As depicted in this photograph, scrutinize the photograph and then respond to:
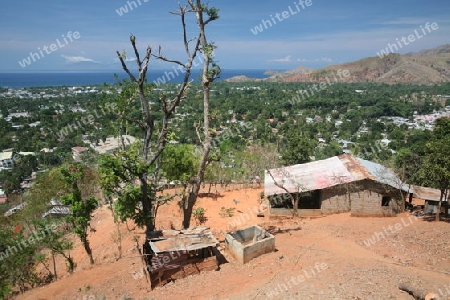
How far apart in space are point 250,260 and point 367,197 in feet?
27.5

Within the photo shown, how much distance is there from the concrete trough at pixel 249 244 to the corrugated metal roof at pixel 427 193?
29.0 ft

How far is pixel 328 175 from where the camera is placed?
16.5 metres

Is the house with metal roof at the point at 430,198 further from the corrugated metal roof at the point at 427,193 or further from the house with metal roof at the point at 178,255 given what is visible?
the house with metal roof at the point at 178,255

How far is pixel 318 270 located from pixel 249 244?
236 centimetres

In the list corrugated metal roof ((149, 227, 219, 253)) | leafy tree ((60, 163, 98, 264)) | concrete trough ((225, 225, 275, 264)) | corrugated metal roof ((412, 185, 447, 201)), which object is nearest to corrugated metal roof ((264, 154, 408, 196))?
corrugated metal roof ((412, 185, 447, 201))

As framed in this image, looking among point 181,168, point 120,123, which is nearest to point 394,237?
point 181,168

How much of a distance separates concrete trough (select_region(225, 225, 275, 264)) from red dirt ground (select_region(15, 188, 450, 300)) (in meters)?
0.26

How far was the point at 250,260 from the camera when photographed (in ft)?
33.2

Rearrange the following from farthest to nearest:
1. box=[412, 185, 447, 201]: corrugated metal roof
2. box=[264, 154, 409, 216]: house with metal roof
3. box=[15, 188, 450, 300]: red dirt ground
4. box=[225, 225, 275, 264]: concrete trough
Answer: box=[264, 154, 409, 216]: house with metal roof
box=[412, 185, 447, 201]: corrugated metal roof
box=[225, 225, 275, 264]: concrete trough
box=[15, 188, 450, 300]: red dirt ground

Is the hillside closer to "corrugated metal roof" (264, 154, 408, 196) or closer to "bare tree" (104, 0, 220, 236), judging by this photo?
"corrugated metal roof" (264, 154, 408, 196)

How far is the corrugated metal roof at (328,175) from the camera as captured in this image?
15.5 metres

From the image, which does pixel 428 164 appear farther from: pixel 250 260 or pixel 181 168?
pixel 181 168

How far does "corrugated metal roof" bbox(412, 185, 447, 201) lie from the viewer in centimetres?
1481

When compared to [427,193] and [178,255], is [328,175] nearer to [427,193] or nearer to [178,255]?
[427,193]
